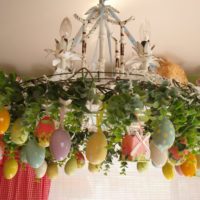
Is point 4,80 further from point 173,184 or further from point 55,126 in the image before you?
point 173,184

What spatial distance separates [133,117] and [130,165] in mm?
2003

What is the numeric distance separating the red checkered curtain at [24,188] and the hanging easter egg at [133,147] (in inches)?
67.6

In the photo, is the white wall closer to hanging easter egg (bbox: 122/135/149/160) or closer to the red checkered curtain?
the red checkered curtain

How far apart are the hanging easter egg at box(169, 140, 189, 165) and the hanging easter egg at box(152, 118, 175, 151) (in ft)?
0.48

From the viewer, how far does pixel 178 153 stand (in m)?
1.00

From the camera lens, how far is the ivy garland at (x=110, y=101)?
0.83 meters

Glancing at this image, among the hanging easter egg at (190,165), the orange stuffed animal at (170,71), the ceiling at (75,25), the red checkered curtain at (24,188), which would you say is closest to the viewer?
the hanging easter egg at (190,165)

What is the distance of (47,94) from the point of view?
87cm

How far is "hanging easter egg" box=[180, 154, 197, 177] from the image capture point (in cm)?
104

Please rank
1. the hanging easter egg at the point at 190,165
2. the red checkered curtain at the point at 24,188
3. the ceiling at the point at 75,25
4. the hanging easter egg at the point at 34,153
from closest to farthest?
the hanging easter egg at the point at 34,153 → the hanging easter egg at the point at 190,165 → the ceiling at the point at 75,25 → the red checkered curtain at the point at 24,188

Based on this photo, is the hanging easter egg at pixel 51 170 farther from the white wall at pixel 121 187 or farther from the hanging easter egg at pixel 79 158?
the white wall at pixel 121 187

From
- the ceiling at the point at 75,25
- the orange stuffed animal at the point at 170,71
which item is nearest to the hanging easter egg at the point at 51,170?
the ceiling at the point at 75,25

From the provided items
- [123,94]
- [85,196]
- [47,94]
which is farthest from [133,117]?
[85,196]

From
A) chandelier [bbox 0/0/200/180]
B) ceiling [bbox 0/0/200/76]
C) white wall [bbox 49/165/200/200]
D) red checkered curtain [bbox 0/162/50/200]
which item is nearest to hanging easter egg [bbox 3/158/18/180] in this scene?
chandelier [bbox 0/0/200/180]
